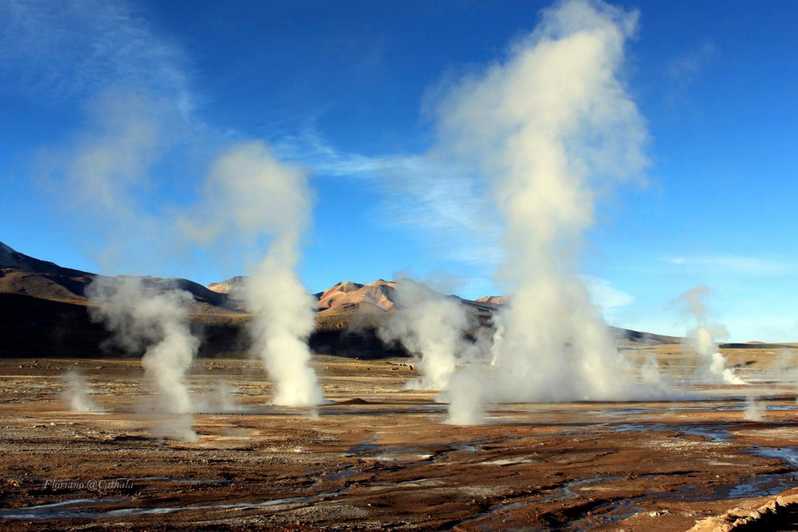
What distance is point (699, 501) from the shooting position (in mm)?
15570

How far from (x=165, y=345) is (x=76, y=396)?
7.30m

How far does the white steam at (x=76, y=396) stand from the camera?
39219mm

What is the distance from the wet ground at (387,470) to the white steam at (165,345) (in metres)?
1.32

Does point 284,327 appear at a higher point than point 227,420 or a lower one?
higher

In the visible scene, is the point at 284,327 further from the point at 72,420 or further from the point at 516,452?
the point at 516,452

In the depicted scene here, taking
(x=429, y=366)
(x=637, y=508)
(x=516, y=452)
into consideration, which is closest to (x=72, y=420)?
(x=516, y=452)

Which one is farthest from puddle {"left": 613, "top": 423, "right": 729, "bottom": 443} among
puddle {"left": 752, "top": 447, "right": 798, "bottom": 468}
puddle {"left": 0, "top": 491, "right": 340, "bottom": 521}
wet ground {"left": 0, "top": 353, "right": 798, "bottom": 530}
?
puddle {"left": 0, "top": 491, "right": 340, "bottom": 521}

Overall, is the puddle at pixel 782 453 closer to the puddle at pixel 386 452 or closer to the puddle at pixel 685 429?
the puddle at pixel 685 429

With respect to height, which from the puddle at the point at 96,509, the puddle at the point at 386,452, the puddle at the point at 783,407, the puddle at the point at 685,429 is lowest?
the puddle at the point at 96,509

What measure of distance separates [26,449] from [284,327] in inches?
1003

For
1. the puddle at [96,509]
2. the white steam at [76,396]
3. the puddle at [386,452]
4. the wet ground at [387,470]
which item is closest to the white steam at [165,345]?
the wet ground at [387,470]

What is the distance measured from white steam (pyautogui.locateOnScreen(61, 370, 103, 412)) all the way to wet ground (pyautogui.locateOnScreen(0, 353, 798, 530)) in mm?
2166

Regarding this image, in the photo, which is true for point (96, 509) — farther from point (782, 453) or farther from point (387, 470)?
point (782, 453)

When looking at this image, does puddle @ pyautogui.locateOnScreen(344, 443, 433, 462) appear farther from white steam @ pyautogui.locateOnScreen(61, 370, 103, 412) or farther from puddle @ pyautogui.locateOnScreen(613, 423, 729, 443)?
white steam @ pyautogui.locateOnScreen(61, 370, 103, 412)
